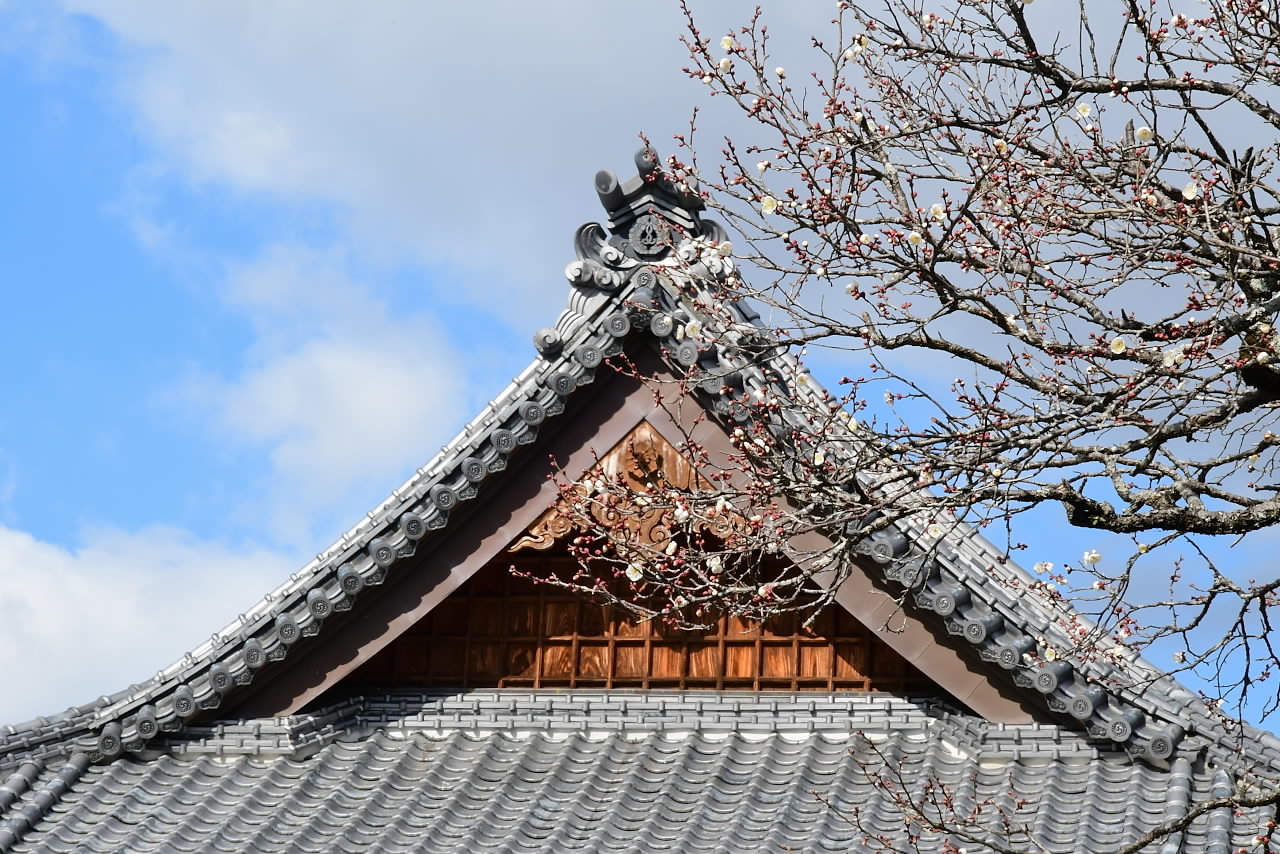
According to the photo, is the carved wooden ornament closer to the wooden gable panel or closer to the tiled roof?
the wooden gable panel

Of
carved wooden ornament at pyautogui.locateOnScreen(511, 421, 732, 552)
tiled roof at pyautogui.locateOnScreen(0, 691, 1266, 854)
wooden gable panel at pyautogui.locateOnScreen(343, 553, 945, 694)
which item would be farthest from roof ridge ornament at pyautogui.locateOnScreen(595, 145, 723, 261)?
tiled roof at pyautogui.locateOnScreen(0, 691, 1266, 854)

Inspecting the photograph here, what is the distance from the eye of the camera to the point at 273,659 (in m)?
10.2

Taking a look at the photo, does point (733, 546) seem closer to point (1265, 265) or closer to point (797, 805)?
point (797, 805)

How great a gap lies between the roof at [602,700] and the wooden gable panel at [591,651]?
245mm

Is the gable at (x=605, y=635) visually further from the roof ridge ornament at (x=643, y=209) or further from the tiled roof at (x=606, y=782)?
the tiled roof at (x=606, y=782)

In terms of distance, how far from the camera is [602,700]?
34.2 feet

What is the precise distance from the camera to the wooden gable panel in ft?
34.1

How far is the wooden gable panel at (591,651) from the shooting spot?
1038 cm

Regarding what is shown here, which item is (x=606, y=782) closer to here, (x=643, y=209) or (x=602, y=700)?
(x=602, y=700)

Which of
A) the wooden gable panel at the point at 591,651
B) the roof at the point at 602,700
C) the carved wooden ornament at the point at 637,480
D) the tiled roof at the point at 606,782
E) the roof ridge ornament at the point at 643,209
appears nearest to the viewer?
the tiled roof at the point at 606,782

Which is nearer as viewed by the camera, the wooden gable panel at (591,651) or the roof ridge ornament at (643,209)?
the roof ridge ornament at (643,209)

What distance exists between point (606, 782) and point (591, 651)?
1.09 m

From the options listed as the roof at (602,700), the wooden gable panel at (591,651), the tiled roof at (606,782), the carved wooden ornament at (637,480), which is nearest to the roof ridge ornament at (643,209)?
the roof at (602,700)

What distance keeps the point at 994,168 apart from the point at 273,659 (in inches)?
211
